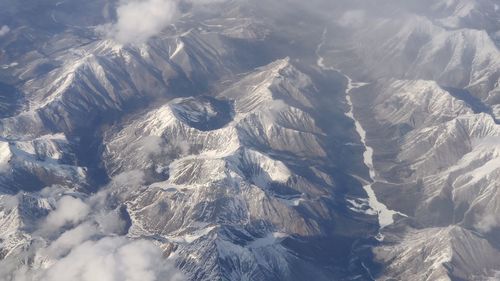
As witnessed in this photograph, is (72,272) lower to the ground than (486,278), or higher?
higher

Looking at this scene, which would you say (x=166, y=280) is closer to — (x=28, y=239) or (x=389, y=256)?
(x=28, y=239)

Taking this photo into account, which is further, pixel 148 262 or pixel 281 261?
pixel 281 261

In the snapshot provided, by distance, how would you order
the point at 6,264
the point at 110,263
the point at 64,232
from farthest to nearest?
1. the point at 64,232
2. the point at 6,264
3. the point at 110,263

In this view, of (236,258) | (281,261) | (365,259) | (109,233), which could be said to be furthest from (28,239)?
(365,259)

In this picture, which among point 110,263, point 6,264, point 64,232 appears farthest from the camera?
point 64,232

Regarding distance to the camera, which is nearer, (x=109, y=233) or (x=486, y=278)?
(x=486, y=278)

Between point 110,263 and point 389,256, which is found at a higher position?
point 110,263

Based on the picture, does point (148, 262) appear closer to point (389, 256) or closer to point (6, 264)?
point (6, 264)

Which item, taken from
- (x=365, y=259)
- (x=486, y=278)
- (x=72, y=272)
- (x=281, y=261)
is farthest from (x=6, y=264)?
(x=486, y=278)
